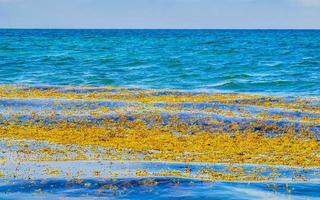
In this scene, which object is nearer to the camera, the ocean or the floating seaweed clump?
the ocean

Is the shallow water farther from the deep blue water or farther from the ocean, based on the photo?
the deep blue water

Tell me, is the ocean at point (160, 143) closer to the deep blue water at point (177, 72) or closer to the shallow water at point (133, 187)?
the shallow water at point (133, 187)

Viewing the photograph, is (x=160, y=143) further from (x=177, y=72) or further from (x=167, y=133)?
(x=177, y=72)

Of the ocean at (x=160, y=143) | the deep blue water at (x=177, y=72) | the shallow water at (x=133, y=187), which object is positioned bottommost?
the shallow water at (x=133, y=187)

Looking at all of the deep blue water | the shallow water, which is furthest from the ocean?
the deep blue water

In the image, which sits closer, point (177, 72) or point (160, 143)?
point (160, 143)

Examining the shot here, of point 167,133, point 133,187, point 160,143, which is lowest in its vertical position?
point 133,187

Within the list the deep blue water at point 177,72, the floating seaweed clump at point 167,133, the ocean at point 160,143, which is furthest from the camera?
the deep blue water at point 177,72

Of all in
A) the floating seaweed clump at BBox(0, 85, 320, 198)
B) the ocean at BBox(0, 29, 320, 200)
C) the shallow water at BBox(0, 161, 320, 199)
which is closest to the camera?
the shallow water at BBox(0, 161, 320, 199)

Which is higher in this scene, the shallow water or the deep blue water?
the deep blue water

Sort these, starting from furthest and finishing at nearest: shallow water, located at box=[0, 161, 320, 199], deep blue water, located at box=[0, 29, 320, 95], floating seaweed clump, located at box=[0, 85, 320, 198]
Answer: deep blue water, located at box=[0, 29, 320, 95], floating seaweed clump, located at box=[0, 85, 320, 198], shallow water, located at box=[0, 161, 320, 199]

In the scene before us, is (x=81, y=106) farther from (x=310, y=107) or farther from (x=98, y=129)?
(x=310, y=107)

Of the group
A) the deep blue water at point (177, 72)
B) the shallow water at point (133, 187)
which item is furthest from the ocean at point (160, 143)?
the deep blue water at point (177, 72)

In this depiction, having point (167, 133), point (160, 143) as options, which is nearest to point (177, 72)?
point (167, 133)
